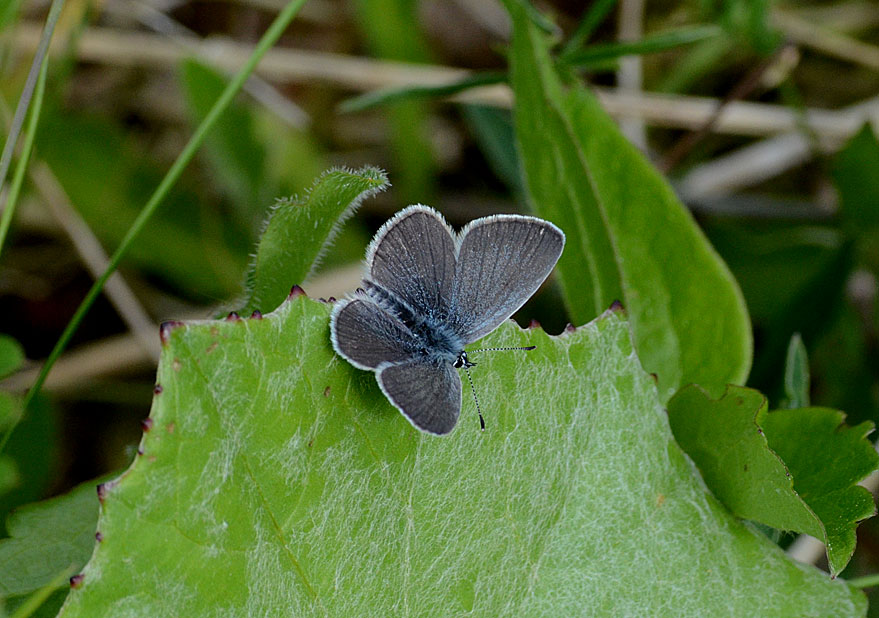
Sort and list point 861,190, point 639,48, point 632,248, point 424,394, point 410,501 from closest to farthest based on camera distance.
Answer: point 424,394, point 410,501, point 632,248, point 639,48, point 861,190

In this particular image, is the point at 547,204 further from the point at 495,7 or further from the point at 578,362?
the point at 495,7

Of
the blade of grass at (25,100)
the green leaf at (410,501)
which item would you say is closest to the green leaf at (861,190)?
the green leaf at (410,501)

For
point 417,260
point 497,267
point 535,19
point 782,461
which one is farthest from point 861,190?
point 417,260

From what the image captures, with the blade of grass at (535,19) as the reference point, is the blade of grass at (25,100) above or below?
above

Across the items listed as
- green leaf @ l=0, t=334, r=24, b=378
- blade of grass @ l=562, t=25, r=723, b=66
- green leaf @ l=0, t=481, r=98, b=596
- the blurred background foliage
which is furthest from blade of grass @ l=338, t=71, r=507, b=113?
green leaf @ l=0, t=481, r=98, b=596

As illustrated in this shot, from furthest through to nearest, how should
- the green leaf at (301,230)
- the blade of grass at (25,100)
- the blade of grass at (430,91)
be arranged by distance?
the blade of grass at (430,91), the blade of grass at (25,100), the green leaf at (301,230)

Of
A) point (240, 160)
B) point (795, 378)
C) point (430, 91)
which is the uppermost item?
point (240, 160)

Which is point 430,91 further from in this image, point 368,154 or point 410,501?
point 410,501

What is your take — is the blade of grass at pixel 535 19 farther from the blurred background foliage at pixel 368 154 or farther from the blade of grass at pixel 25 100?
the blade of grass at pixel 25 100
